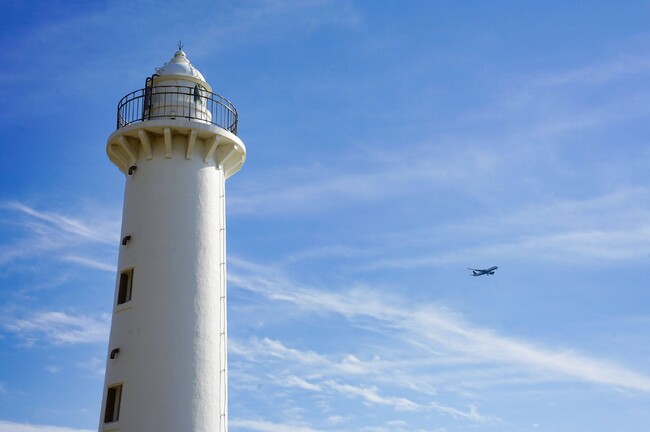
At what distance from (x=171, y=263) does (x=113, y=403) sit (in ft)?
15.2

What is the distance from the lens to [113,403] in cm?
2572

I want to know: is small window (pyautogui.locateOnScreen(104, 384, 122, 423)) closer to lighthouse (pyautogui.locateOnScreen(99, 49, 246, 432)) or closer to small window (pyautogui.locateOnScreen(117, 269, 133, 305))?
lighthouse (pyautogui.locateOnScreen(99, 49, 246, 432))

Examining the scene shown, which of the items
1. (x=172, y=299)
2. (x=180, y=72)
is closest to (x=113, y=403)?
(x=172, y=299)

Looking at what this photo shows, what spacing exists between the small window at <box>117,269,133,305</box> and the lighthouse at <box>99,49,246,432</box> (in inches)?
1.7

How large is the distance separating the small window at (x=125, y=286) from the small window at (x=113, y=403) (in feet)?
9.23

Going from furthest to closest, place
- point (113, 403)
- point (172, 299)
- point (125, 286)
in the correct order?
point (125, 286), point (172, 299), point (113, 403)

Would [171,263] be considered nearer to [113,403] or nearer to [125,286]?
[125,286]

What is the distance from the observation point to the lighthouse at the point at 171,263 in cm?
2506

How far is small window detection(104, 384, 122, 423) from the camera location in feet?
83.2

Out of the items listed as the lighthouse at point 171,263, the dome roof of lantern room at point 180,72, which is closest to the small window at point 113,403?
the lighthouse at point 171,263

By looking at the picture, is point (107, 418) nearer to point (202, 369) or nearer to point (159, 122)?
point (202, 369)

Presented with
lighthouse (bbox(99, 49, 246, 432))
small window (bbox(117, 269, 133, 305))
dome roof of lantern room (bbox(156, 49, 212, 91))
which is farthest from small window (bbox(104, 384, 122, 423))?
dome roof of lantern room (bbox(156, 49, 212, 91))

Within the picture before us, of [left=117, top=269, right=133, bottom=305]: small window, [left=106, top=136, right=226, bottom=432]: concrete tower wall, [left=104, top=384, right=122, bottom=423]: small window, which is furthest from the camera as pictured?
[left=117, top=269, right=133, bottom=305]: small window

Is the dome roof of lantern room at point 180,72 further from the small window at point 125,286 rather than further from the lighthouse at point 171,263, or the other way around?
the small window at point 125,286
